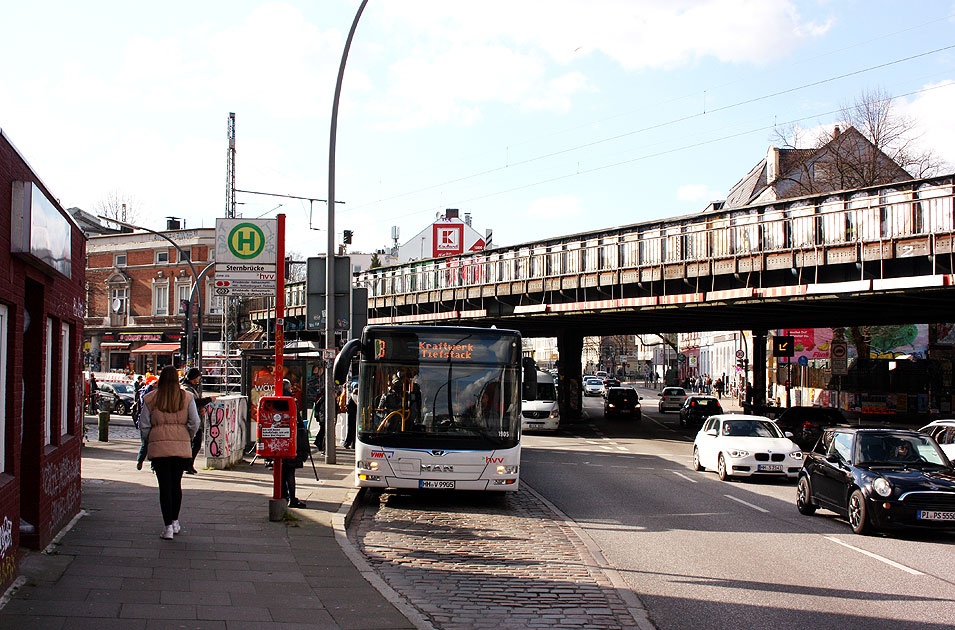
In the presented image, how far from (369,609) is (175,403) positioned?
3.50 m

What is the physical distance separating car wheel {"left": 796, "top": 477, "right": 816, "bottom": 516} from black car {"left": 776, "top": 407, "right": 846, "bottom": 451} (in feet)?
48.6

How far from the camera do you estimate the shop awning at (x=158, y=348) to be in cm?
6644

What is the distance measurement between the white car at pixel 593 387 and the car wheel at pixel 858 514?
69979mm

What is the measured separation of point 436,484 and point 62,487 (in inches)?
228

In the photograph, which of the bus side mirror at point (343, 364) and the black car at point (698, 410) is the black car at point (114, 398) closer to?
the black car at point (698, 410)

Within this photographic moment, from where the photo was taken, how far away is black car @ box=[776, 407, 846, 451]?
2869 cm

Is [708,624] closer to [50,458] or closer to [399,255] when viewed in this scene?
[50,458]

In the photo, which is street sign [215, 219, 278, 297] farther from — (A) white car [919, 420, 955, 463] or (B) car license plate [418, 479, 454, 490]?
(A) white car [919, 420, 955, 463]

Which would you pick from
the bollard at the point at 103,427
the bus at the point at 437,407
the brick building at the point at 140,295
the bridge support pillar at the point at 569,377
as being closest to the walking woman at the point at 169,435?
the bus at the point at 437,407

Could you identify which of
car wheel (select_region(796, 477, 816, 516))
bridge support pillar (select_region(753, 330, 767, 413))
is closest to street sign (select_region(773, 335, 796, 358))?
bridge support pillar (select_region(753, 330, 767, 413))

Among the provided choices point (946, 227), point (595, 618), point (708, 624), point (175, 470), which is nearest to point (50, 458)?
point (175, 470)

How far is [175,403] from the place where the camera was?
9.58 meters

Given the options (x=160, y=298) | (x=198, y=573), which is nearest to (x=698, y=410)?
(x=198, y=573)

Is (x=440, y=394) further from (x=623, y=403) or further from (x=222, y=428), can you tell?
(x=623, y=403)
